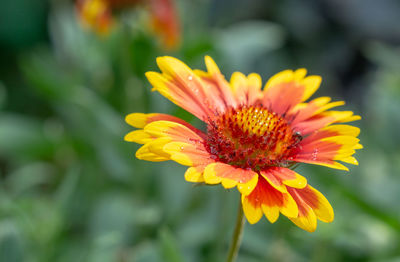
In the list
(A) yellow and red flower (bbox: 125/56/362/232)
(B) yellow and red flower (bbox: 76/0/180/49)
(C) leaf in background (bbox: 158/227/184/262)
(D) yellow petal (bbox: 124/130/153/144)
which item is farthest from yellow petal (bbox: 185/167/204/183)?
(B) yellow and red flower (bbox: 76/0/180/49)

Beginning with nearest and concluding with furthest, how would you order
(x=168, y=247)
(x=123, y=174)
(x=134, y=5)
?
(x=168, y=247)
(x=134, y=5)
(x=123, y=174)

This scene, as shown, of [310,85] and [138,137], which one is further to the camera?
[310,85]

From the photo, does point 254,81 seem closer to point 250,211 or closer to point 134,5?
point 250,211

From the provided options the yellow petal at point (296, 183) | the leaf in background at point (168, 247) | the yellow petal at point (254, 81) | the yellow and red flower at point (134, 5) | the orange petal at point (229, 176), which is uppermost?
the yellow and red flower at point (134, 5)

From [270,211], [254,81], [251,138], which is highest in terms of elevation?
[254,81]

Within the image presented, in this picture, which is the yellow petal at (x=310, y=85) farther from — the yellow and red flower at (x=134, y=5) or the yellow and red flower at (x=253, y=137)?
the yellow and red flower at (x=134, y=5)

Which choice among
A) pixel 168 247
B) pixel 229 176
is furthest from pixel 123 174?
pixel 229 176

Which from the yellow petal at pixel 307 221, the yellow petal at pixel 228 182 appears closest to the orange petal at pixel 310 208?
the yellow petal at pixel 307 221

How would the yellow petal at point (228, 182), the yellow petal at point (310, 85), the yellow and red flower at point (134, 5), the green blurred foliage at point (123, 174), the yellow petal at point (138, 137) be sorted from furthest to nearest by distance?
the yellow and red flower at point (134, 5), the green blurred foliage at point (123, 174), the yellow petal at point (310, 85), the yellow petal at point (138, 137), the yellow petal at point (228, 182)
